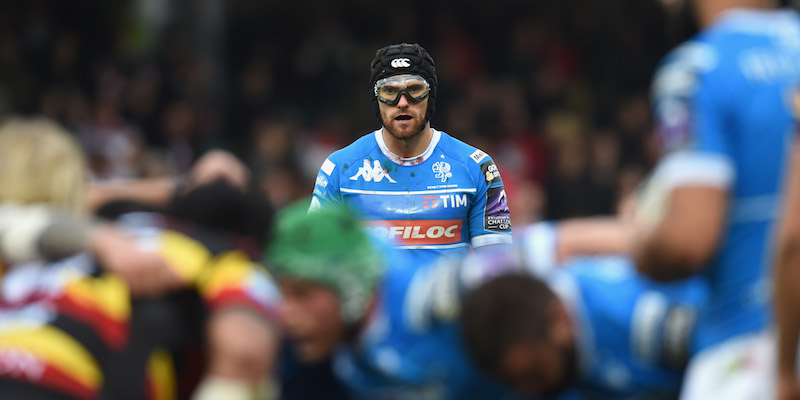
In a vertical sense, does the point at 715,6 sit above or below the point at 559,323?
above

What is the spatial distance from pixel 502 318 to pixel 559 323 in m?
0.16

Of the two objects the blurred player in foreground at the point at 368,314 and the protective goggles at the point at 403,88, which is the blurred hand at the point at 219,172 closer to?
the protective goggles at the point at 403,88

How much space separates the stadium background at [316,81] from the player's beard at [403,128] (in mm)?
5042

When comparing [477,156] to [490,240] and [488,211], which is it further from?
[490,240]

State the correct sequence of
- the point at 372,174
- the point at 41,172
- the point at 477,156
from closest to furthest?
the point at 41,172 → the point at 372,174 → the point at 477,156

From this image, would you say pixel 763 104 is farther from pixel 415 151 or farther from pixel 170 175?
pixel 170 175

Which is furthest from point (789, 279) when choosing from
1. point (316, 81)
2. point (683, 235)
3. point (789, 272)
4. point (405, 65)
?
point (316, 81)

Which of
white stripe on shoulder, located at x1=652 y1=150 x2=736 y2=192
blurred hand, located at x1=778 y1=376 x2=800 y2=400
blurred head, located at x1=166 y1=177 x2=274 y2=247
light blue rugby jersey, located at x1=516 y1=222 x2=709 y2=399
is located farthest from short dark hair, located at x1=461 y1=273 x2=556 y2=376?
blurred head, located at x1=166 y1=177 x2=274 y2=247

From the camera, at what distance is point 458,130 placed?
36.6 ft

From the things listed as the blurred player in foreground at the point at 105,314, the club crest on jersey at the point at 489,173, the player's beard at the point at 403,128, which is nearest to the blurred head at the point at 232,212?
the blurred player in foreground at the point at 105,314

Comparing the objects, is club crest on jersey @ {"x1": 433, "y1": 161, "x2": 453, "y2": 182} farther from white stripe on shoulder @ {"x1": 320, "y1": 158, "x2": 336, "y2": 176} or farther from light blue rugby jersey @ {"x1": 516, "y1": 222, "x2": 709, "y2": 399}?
light blue rugby jersey @ {"x1": 516, "y1": 222, "x2": 709, "y2": 399}

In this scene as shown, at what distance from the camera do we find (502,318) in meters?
2.74

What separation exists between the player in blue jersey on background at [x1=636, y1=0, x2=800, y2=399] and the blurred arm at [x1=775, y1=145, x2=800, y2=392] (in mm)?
181

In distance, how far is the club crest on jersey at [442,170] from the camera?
5.30 metres
